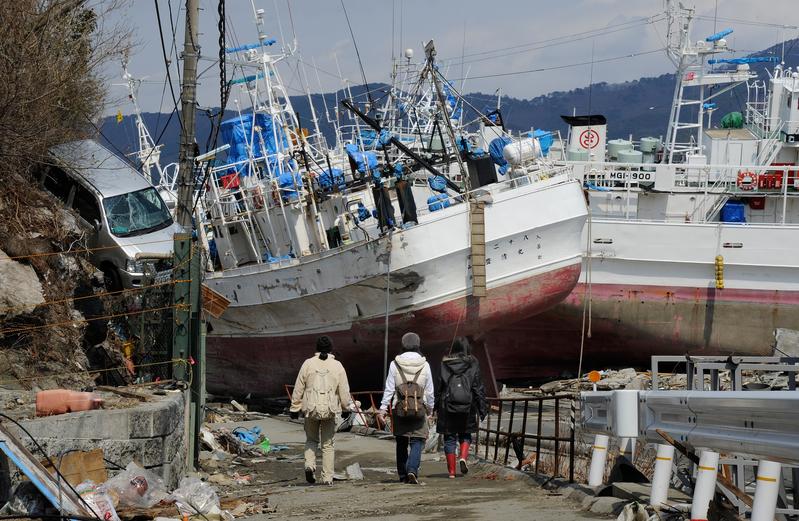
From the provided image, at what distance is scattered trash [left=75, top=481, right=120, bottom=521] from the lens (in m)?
7.44

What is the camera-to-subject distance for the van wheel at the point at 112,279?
56.9 feet

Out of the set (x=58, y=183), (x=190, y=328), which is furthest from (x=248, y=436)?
(x=58, y=183)

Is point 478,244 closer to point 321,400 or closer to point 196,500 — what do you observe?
point 321,400

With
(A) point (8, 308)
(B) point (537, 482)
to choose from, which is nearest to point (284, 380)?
(A) point (8, 308)

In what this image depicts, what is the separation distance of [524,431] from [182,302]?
11.7 ft

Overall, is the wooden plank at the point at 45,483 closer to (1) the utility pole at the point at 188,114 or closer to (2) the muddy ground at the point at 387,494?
(2) the muddy ground at the point at 387,494

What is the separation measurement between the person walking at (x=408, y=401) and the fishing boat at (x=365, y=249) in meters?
11.8

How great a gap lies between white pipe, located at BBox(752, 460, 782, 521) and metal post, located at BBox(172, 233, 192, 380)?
652cm

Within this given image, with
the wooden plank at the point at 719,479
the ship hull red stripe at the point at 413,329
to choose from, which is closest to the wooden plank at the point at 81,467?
the wooden plank at the point at 719,479

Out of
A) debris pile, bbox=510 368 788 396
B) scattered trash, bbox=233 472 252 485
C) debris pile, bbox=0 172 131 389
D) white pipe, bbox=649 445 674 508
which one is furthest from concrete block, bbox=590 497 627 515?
debris pile, bbox=510 368 788 396

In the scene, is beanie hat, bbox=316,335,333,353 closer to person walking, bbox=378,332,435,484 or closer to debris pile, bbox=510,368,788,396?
person walking, bbox=378,332,435,484

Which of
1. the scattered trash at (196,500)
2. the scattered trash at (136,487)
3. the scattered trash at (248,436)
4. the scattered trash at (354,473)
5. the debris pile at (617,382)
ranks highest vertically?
the scattered trash at (136,487)

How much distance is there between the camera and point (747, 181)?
30.5 meters

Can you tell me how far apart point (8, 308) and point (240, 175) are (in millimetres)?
16698
